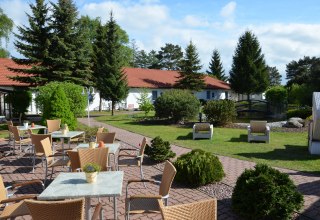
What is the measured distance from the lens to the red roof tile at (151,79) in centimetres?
4056

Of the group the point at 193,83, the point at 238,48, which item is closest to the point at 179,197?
the point at 193,83

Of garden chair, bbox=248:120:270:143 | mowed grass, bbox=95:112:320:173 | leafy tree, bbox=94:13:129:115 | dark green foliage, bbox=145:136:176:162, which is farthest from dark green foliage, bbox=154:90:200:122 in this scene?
dark green foliage, bbox=145:136:176:162

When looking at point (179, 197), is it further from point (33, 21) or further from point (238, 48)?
point (238, 48)

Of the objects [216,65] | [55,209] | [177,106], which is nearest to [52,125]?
Answer: [55,209]

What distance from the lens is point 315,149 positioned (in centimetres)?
1059

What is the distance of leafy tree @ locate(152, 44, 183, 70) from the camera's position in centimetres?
7469

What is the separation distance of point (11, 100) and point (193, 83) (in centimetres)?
2193

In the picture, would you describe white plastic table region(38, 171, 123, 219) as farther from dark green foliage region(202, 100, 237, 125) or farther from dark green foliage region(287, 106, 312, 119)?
dark green foliage region(287, 106, 312, 119)

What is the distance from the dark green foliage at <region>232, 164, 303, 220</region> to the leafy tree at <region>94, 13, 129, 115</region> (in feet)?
85.7

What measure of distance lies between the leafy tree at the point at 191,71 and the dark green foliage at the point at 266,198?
34.0 m

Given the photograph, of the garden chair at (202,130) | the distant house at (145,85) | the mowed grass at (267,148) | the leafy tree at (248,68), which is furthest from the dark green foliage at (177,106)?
the leafy tree at (248,68)

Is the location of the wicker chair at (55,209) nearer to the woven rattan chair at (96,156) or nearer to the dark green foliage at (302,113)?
the woven rattan chair at (96,156)

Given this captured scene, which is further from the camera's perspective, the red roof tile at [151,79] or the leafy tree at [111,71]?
the red roof tile at [151,79]

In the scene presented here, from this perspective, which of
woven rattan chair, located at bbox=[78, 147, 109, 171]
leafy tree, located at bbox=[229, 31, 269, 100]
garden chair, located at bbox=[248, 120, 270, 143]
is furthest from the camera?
leafy tree, located at bbox=[229, 31, 269, 100]
